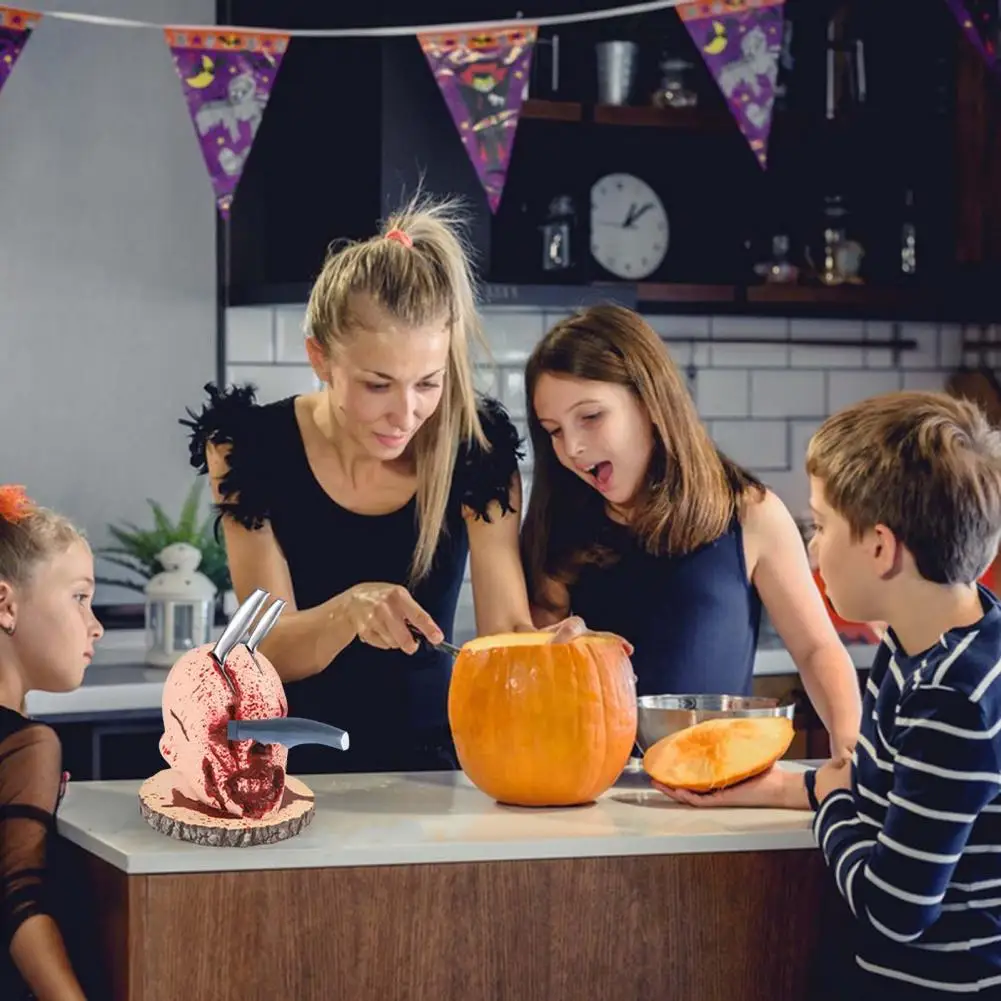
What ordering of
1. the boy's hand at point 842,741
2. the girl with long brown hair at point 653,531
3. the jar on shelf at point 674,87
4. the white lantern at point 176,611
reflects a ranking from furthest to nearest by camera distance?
the jar on shelf at point 674,87 → the white lantern at point 176,611 → the girl with long brown hair at point 653,531 → the boy's hand at point 842,741

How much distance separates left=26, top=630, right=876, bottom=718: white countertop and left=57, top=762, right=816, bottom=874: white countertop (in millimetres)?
1369

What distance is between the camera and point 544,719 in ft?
5.74

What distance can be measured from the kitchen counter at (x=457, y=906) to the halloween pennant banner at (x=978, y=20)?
5.49ft

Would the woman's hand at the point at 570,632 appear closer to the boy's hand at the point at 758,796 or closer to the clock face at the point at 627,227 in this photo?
the boy's hand at the point at 758,796

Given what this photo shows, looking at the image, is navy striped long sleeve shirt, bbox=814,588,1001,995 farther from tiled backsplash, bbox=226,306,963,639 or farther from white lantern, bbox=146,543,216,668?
tiled backsplash, bbox=226,306,963,639

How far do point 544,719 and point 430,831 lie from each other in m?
0.18

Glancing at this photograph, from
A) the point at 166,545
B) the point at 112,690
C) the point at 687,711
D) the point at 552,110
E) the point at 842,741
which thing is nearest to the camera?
the point at 687,711

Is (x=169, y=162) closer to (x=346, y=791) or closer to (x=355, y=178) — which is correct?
(x=355, y=178)

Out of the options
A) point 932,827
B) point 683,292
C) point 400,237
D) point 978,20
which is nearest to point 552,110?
point 683,292

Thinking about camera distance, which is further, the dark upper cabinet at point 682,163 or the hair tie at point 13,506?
the dark upper cabinet at point 682,163

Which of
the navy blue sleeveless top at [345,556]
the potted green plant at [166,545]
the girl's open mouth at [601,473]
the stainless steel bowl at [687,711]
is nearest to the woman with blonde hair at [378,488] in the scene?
the navy blue sleeveless top at [345,556]

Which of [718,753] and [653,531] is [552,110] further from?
[718,753]

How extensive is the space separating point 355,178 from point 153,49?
61 centimetres

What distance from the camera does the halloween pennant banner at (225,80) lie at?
10.7 ft
